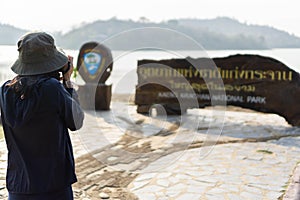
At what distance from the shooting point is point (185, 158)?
518cm

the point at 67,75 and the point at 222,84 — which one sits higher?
the point at 67,75

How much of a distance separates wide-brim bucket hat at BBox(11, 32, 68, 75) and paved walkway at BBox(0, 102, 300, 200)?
220 centimetres

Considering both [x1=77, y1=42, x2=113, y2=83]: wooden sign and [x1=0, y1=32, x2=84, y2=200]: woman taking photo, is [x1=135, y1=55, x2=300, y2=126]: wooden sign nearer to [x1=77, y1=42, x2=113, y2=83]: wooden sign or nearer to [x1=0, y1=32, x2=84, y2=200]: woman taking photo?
[x1=77, y1=42, x2=113, y2=83]: wooden sign

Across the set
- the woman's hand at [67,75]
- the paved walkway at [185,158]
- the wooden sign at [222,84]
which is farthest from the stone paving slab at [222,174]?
the woman's hand at [67,75]

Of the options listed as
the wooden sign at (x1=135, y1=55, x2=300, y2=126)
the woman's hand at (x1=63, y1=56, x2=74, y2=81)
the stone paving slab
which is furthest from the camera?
the wooden sign at (x1=135, y1=55, x2=300, y2=126)

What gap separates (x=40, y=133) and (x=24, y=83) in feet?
0.84

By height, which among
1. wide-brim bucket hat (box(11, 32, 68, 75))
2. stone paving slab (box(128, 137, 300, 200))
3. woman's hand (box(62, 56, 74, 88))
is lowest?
stone paving slab (box(128, 137, 300, 200))

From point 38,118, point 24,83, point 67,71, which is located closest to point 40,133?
point 38,118

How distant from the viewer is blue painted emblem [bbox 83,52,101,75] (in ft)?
29.2

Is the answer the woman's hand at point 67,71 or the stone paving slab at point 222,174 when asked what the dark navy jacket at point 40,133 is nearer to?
the woman's hand at point 67,71

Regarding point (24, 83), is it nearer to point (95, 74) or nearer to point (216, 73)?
point (216, 73)

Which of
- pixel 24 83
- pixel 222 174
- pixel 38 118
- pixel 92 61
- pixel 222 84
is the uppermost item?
pixel 92 61

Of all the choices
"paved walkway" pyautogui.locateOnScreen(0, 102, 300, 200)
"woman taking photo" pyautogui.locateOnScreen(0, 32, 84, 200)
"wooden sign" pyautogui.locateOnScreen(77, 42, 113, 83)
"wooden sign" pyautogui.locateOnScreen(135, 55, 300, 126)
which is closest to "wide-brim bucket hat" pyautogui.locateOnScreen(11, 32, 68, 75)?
"woman taking photo" pyautogui.locateOnScreen(0, 32, 84, 200)

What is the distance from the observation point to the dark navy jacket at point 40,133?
6.05 ft
